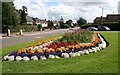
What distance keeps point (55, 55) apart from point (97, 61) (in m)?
2.11

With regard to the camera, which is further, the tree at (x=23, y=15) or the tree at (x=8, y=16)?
the tree at (x=23, y=15)

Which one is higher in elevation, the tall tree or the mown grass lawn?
the tall tree

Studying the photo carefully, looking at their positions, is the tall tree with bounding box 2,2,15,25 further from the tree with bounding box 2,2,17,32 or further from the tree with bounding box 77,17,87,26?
the tree with bounding box 77,17,87,26

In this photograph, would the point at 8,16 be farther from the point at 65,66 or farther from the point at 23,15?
the point at 65,66

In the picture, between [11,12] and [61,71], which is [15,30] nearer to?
[11,12]

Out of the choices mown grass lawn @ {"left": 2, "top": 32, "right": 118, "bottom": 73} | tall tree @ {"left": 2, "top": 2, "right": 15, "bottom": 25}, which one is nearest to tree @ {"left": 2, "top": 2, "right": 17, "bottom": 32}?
tall tree @ {"left": 2, "top": 2, "right": 15, "bottom": 25}

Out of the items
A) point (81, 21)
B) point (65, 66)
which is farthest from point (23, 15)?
point (65, 66)

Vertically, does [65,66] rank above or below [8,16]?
below

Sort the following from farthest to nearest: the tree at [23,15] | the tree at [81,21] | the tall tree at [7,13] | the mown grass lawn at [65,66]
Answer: the tree at [81,21] → the tree at [23,15] → the tall tree at [7,13] → the mown grass lawn at [65,66]

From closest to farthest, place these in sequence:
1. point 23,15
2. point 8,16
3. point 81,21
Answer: point 8,16 → point 23,15 → point 81,21

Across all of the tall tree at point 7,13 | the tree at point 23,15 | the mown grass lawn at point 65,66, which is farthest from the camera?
the tree at point 23,15

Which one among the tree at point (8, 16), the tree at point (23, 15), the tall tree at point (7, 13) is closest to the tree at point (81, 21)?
the tree at point (23, 15)

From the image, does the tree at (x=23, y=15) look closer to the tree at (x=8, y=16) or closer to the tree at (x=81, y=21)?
the tree at (x=8, y=16)

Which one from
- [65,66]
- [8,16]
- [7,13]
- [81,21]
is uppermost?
[7,13]
